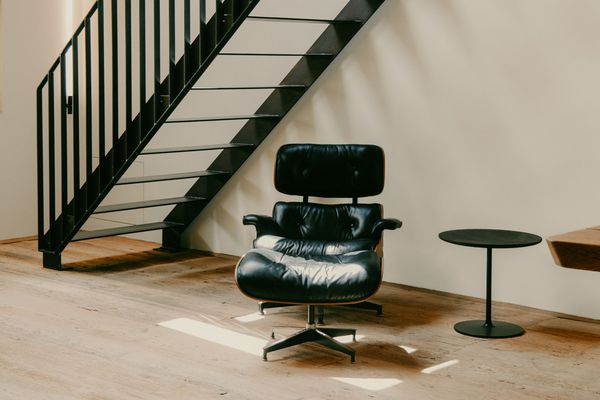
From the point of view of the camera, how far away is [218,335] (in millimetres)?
4254

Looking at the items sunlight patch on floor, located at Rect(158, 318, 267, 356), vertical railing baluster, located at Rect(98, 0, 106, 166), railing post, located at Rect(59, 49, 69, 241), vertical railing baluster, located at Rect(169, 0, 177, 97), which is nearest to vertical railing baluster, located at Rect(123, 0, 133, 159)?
vertical railing baluster, located at Rect(98, 0, 106, 166)

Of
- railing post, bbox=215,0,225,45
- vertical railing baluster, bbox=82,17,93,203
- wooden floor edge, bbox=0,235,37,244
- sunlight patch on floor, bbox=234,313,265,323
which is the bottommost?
sunlight patch on floor, bbox=234,313,265,323

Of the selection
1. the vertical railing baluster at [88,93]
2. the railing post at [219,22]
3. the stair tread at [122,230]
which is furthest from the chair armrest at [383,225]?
the stair tread at [122,230]

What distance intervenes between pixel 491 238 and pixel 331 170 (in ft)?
3.28

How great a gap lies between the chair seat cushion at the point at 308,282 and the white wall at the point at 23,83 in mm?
3568

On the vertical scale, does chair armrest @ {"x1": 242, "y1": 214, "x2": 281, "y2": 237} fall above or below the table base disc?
above

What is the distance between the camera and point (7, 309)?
4680 millimetres

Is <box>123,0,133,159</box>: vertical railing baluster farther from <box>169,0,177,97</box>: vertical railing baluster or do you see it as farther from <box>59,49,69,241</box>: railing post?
<box>59,49,69,241</box>: railing post

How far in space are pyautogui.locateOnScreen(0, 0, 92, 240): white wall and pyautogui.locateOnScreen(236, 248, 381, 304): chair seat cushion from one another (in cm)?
357

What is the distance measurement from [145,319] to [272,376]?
1121 millimetres

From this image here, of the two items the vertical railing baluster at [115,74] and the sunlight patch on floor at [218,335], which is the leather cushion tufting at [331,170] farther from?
the vertical railing baluster at [115,74]

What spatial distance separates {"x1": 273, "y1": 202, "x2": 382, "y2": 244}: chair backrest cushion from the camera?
4746 mm

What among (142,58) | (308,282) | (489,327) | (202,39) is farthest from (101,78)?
(489,327)

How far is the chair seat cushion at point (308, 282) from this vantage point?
3.75 metres
